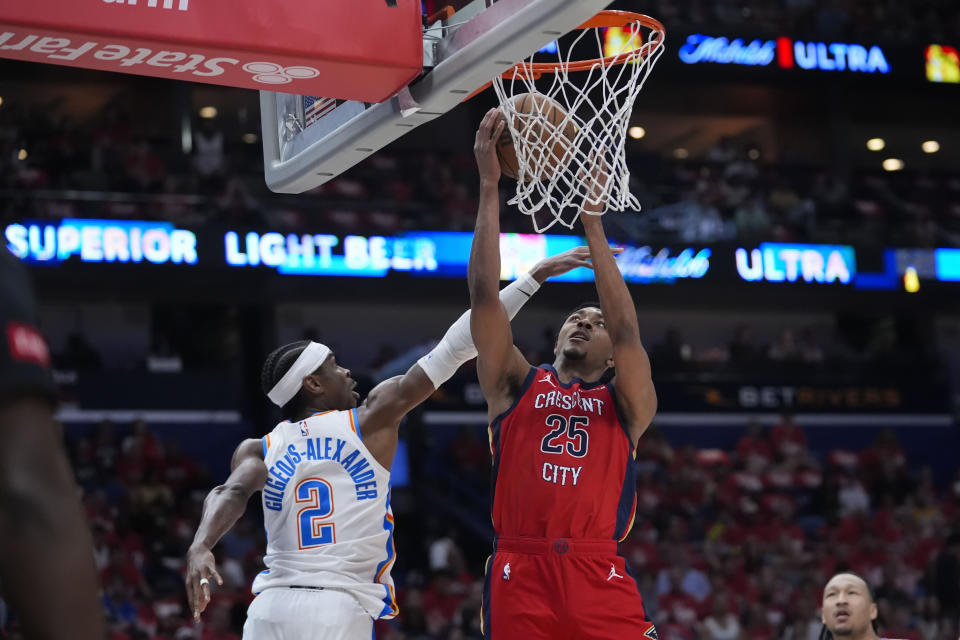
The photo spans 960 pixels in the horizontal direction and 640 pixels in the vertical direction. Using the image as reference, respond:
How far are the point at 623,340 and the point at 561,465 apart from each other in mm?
488

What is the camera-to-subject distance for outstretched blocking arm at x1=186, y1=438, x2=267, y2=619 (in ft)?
12.7

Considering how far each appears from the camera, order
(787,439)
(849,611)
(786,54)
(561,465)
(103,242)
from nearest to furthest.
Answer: (561,465) → (849,611) → (103,242) → (787,439) → (786,54)

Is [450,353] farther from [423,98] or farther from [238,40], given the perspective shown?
[238,40]

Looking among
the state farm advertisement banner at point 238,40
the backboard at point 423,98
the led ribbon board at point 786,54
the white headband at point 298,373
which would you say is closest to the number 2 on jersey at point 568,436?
the white headband at point 298,373

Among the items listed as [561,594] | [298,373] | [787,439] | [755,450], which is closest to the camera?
[561,594]

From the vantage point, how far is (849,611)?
5.35 m

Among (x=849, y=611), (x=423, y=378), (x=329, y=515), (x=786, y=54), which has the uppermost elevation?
(x=786, y=54)

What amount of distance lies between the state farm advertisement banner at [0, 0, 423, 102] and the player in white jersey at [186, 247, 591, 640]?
3.83 ft

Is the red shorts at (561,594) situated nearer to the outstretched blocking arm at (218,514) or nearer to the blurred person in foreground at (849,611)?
the outstretched blocking arm at (218,514)

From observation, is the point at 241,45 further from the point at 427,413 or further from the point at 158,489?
the point at 427,413

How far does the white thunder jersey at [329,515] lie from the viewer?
→ 4375 mm

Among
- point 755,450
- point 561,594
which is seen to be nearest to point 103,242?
point 755,450

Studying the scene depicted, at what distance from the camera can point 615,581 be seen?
412cm

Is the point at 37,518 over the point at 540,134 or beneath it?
beneath
